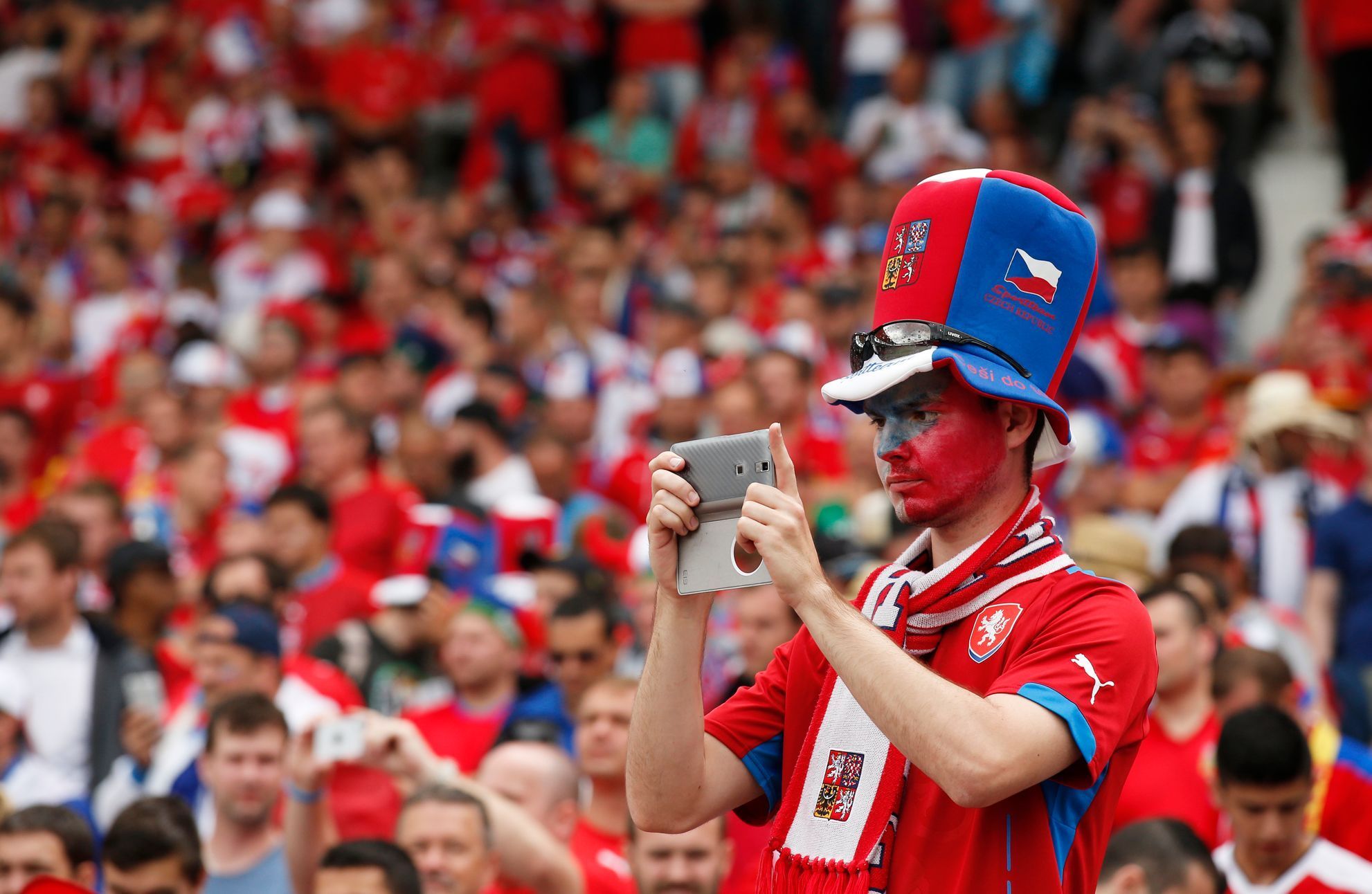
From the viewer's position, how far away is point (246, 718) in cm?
552

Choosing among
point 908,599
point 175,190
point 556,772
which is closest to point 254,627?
point 556,772

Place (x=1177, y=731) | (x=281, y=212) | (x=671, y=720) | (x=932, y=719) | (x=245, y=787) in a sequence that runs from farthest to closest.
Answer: (x=281, y=212), (x=1177, y=731), (x=245, y=787), (x=671, y=720), (x=932, y=719)

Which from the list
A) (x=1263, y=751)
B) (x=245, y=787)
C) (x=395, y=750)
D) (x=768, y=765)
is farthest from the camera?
(x=245, y=787)

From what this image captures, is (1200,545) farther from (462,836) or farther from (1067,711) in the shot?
(1067,711)

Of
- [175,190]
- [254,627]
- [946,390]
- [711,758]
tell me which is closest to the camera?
[946,390]

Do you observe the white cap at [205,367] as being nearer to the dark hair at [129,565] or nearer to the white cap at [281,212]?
the white cap at [281,212]

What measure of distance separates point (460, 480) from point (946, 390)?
6.97 m

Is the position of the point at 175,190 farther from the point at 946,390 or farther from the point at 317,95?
the point at 946,390

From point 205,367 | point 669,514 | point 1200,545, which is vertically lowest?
point 205,367

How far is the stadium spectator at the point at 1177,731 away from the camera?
563 centimetres

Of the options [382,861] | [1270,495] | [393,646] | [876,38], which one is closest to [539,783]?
[382,861]

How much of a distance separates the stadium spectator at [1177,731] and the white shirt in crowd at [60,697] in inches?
149

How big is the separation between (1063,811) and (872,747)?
279 mm

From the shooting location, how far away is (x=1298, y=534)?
784 cm
